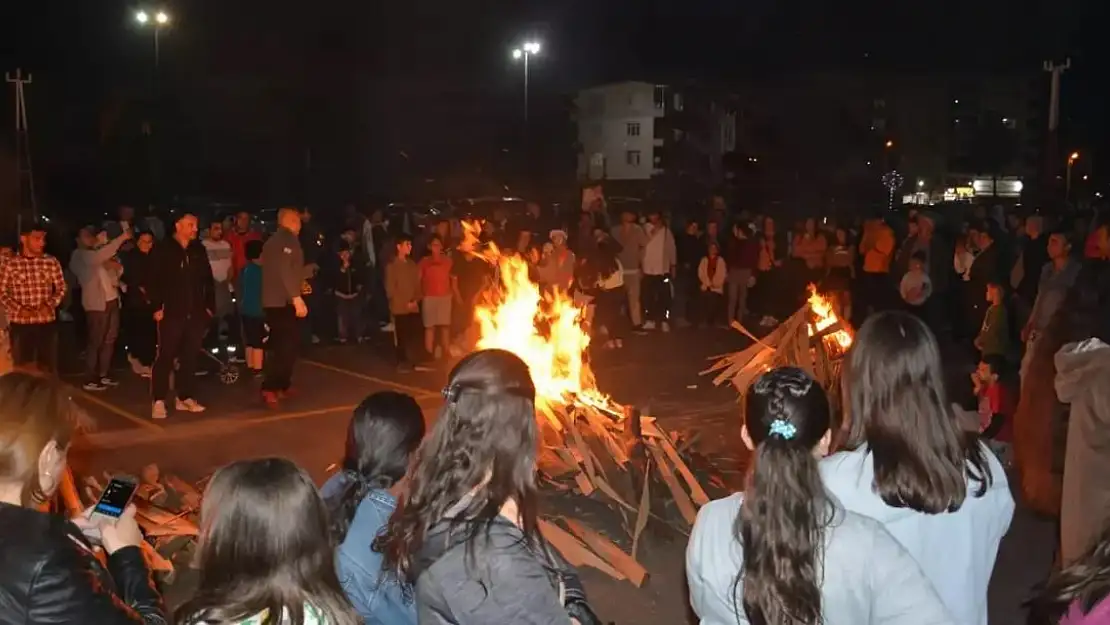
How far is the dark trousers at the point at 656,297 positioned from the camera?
1706 cm

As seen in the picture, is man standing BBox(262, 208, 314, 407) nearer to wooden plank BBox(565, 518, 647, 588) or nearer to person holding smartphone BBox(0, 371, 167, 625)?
wooden plank BBox(565, 518, 647, 588)

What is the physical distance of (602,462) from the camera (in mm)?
8070

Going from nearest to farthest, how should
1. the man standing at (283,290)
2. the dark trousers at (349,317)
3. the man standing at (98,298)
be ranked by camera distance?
the man standing at (283,290)
the man standing at (98,298)
the dark trousers at (349,317)

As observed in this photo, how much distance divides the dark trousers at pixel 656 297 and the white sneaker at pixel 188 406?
833 centimetres

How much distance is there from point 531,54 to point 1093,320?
39.4m

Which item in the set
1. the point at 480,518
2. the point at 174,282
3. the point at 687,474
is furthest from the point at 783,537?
the point at 174,282

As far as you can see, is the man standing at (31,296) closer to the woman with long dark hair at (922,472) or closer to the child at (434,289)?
the child at (434,289)

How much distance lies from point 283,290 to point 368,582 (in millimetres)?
7814

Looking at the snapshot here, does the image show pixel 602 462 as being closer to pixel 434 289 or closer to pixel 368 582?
pixel 368 582

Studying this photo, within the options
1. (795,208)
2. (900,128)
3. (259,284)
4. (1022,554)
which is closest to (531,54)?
(795,208)

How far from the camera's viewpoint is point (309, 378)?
12.7 m

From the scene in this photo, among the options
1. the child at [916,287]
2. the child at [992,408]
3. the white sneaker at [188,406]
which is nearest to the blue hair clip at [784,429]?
the child at [992,408]

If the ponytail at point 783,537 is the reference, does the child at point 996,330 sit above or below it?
below

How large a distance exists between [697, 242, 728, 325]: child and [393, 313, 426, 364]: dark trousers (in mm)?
5479
